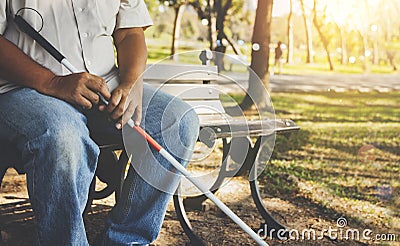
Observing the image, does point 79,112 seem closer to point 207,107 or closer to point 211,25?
point 207,107

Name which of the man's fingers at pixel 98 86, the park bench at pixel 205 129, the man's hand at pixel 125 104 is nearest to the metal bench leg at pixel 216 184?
the park bench at pixel 205 129

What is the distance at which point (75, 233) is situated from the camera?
149 cm

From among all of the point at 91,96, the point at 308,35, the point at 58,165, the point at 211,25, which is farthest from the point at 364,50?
the point at 58,165

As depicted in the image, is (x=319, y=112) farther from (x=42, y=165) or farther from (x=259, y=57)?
(x=42, y=165)

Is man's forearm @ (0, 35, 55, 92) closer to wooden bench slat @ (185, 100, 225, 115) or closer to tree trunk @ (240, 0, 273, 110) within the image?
wooden bench slat @ (185, 100, 225, 115)

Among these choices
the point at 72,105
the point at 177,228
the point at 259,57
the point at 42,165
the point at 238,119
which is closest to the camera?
the point at 42,165

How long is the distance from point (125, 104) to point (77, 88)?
0.16m

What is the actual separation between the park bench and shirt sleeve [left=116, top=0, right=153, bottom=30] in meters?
0.27

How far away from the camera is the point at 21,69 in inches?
62.3

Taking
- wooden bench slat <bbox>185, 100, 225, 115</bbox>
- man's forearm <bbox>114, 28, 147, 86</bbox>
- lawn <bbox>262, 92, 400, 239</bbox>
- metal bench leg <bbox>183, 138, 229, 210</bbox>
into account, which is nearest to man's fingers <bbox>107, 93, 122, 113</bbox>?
man's forearm <bbox>114, 28, 147, 86</bbox>

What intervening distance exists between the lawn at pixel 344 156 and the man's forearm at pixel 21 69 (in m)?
1.23

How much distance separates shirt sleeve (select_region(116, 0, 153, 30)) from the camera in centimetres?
189

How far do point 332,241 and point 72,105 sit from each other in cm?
111

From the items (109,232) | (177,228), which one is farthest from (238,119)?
(109,232)
